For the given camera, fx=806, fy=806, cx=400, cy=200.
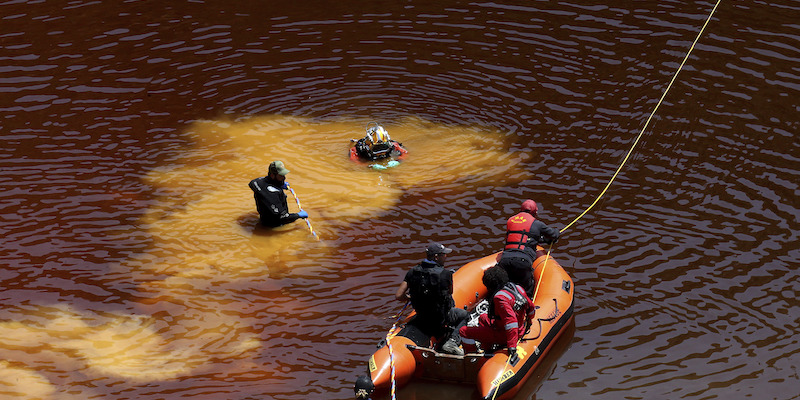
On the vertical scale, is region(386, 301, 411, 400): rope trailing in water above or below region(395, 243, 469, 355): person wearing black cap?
below

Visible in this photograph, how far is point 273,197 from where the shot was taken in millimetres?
11555

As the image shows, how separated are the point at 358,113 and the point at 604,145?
4573 millimetres

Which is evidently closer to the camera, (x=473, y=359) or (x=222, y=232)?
(x=473, y=359)

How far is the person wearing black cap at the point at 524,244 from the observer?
9562 mm

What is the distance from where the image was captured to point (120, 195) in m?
12.9

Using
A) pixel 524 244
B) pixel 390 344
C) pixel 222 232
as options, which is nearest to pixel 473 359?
pixel 390 344

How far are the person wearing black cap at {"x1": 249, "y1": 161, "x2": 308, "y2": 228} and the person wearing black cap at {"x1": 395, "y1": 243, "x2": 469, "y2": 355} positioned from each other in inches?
124

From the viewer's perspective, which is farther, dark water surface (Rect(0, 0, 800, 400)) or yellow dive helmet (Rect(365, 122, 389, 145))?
yellow dive helmet (Rect(365, 122, 389, 145))

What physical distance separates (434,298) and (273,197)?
3.60 meters

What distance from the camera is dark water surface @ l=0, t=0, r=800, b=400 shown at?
9.52 metres

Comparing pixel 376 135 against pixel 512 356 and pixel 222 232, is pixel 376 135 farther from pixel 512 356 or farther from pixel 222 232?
pixel 512 356

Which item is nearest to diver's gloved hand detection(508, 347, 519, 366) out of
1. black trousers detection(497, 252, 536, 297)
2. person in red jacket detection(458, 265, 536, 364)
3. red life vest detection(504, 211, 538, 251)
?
person in red jacket detection(458, 265, 536, 364)

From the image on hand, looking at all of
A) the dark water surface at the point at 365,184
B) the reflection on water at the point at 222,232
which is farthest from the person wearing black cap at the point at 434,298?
the reflection on water at the point at 222,232

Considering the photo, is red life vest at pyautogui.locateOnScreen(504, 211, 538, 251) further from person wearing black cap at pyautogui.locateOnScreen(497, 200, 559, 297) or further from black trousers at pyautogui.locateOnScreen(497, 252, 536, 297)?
black trousers at pyautogui.locateOnScreen(497, 252, 536, 297)
